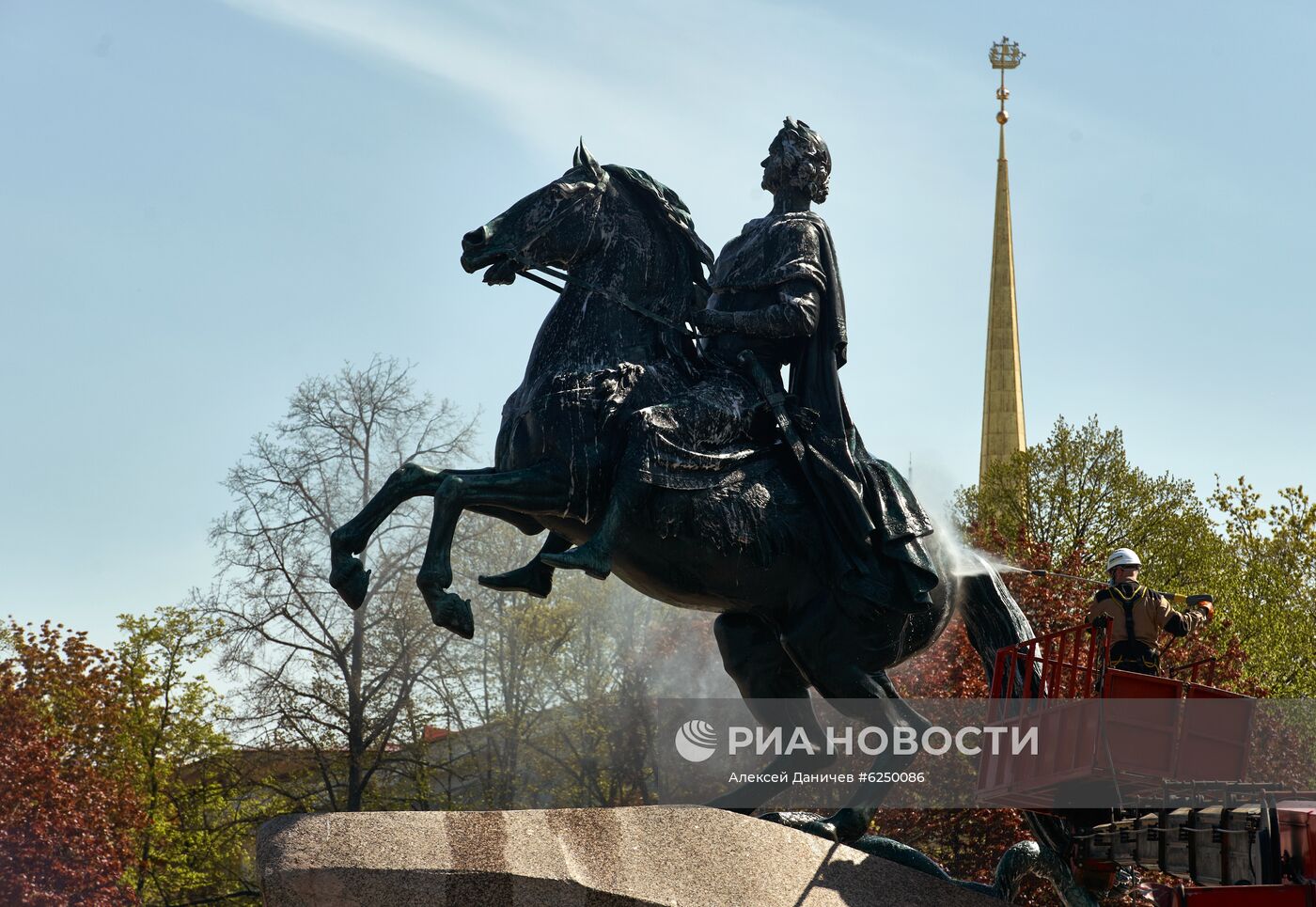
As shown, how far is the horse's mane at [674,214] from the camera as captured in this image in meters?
8.70

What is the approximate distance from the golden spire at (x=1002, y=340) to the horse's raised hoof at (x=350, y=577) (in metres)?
40.5

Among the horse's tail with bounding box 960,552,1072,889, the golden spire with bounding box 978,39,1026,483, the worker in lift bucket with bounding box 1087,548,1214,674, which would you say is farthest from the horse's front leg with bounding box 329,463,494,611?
the golden spire with bounding box 978,39,1026,483

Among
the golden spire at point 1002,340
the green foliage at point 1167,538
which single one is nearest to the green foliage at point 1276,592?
the green foliage at point 1167,538

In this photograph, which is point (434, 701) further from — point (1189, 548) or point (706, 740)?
point (706, 740)

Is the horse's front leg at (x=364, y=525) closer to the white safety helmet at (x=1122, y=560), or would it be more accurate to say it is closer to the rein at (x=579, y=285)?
the rein at (x=579, y=285)

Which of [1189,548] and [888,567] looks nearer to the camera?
[888,567]

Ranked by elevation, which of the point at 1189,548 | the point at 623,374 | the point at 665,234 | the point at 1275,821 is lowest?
the point at 1275,821

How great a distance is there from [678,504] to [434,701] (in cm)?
2104

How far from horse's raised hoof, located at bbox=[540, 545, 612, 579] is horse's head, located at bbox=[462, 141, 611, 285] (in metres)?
1.67

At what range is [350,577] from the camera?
752 centimetres

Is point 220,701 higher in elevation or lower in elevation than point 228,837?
higher

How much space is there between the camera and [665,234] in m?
8.78

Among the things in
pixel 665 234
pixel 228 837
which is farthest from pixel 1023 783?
pixel 228 837

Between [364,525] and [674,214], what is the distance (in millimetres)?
2499
